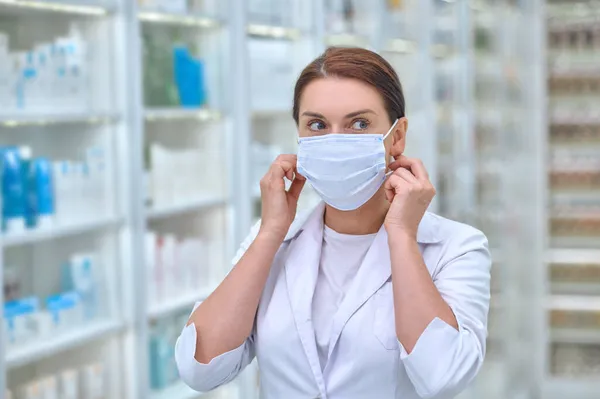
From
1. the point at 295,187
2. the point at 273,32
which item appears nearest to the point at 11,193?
the point at 295,187

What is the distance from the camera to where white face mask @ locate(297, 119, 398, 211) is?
188 centimetres

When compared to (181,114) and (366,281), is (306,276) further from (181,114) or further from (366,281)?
(181,114)

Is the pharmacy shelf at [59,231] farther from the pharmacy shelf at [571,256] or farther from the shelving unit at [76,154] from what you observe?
the pharmacy shelf at [571,256]

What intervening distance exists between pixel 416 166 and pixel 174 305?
2.46 m

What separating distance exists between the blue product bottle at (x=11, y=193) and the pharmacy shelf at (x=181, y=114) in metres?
0.76

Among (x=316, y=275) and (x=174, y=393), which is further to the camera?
Answer: (x=174, y=393)

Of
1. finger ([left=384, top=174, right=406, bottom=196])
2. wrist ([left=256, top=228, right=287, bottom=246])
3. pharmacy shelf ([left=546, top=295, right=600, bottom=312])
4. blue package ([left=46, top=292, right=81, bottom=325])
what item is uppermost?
finger ([left=384, top=174, right=406, bottom=196])

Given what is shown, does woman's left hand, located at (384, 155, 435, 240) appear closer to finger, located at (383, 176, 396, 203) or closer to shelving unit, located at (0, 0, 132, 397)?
finger, located at (383, 176, 396, 203)

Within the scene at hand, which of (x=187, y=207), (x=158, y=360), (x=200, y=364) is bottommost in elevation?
(x=158, y=360)

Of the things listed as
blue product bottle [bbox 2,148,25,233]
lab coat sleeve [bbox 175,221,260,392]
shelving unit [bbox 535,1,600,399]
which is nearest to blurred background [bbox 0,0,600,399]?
blue product bottle [bbox 2,148,25,233]

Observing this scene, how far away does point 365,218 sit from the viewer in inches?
77.4

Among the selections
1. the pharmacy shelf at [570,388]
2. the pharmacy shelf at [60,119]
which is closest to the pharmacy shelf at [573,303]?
the pharmacy shelf at [570,388]

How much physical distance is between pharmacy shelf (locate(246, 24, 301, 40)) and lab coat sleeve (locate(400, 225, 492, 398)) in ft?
9.72

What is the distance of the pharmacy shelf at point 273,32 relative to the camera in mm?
4691
